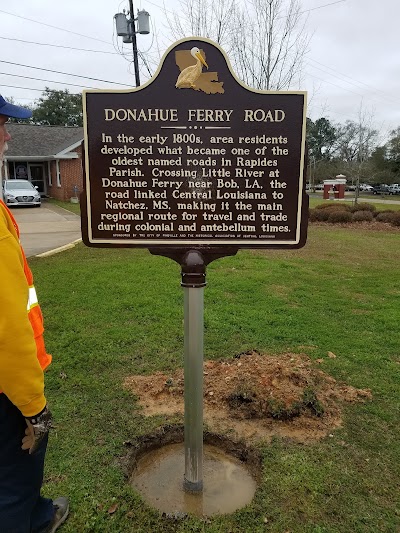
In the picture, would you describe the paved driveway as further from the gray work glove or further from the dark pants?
the gray work glove

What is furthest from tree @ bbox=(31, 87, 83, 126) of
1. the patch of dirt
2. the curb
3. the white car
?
the patch of dirt

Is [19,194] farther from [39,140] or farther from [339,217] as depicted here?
[339,217]

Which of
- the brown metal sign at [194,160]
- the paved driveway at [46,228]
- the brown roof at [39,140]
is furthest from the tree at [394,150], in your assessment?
the brown metal sign at [194,160]

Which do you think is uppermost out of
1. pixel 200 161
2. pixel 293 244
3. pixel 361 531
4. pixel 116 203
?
pixel 200 161

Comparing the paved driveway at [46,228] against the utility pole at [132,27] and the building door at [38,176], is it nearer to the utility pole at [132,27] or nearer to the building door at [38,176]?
the utility pole at [132,27]

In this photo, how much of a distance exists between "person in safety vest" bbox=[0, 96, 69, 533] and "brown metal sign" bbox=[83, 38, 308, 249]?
54cm

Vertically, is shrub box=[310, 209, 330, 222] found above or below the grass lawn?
above

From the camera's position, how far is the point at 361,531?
2482 millimetres

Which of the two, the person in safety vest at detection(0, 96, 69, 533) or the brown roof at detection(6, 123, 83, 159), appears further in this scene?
the brown roof at detection(6, 123, 83, 159)

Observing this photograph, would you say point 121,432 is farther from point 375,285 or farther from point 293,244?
point 375,285

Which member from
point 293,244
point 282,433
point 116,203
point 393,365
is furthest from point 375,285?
point 116,203

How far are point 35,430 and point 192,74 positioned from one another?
6.16ft

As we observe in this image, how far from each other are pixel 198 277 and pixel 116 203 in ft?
2.04

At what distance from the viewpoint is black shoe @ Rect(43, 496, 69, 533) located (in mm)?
2450
